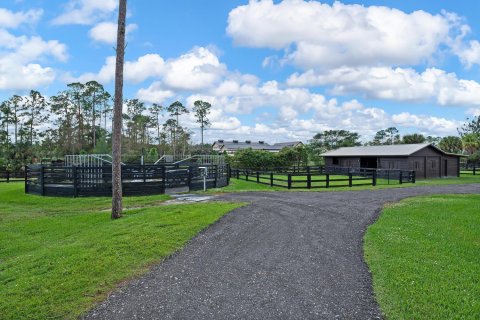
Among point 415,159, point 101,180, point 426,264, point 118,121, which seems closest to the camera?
point 426,264

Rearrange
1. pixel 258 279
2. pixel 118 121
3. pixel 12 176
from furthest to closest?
pixel 12 176
pixel 118 121
pixel 258 279

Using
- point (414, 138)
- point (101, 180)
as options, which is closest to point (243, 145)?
point (414, 138)

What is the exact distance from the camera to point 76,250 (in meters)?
6.95

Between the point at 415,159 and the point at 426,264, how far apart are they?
97.1ft

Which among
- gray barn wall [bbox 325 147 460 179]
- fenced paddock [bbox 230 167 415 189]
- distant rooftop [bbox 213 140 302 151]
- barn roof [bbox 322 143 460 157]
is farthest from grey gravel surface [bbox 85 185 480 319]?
distant rooftop [bbox 213 140 302 151]

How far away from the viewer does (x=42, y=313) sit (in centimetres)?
438

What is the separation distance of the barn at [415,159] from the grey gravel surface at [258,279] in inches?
1040

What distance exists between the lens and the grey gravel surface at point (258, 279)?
14.2 ft

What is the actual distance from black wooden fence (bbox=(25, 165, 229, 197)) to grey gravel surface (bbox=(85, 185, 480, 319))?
8.45m

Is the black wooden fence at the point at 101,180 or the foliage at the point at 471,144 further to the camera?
the foliage at the point at 471,144

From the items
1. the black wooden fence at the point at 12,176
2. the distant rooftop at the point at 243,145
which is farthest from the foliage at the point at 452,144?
the black wooden fence at the point at 12,176

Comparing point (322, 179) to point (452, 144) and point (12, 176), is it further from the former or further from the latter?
point (452, 144)

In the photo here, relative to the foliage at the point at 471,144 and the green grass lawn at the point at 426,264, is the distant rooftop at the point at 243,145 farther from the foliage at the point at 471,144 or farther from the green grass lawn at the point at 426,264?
the green grass lawn at the point at 426,264

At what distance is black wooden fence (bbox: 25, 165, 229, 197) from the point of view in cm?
1623
